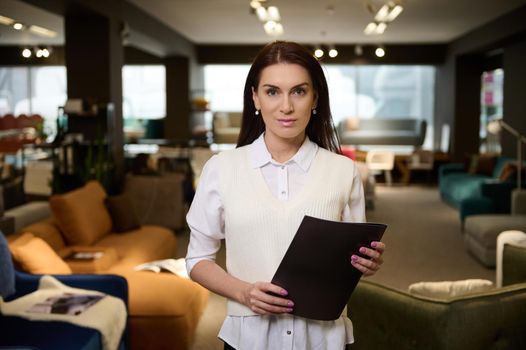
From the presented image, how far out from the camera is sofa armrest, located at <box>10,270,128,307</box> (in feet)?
12.7

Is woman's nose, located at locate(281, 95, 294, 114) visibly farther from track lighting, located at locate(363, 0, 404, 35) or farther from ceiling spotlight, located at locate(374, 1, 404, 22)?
ceiling spotlight, located at locate(374, 1, 404, 22)

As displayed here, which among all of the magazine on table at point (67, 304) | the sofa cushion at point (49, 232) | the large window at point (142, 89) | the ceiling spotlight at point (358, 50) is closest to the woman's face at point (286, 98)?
the magazine on table at point (67, 304)

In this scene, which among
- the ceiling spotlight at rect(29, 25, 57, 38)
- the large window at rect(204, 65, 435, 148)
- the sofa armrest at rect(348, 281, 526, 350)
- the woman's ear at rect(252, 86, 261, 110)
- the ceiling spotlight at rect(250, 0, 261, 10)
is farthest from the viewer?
the large window at rect(204, 65, 435, 148)

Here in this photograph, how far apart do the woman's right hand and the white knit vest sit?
0.22 ft

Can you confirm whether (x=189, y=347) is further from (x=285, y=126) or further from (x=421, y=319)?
(x=285, y=126)

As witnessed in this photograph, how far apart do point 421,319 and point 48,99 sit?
1440 centimetres

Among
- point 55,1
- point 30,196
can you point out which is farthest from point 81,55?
point 30,196

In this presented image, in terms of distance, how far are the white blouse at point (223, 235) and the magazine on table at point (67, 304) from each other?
2.07 meters

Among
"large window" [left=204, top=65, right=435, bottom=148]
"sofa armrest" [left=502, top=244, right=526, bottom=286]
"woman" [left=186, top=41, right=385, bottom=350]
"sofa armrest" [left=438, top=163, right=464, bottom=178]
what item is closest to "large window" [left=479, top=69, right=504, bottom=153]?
"large window" [left=204, top=65, right=435, bottom=148]

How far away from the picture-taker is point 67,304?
3.61 metres

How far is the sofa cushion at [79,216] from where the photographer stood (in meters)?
5.15

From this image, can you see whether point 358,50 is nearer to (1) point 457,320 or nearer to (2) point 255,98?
(1) point 457,320

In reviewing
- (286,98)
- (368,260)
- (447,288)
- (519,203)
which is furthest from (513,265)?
(519,203)

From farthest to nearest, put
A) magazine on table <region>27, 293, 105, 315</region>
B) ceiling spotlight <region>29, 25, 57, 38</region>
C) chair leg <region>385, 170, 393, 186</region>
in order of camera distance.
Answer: chair leg <region>385, 170, 393, 186</region> < ceiling spotlight <region>29, 25, 57, 38</region> < magazine on table <region>27, 293, 105, 315</region>
